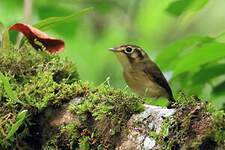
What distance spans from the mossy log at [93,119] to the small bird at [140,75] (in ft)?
4.03

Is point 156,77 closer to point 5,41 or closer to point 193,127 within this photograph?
point 5,41

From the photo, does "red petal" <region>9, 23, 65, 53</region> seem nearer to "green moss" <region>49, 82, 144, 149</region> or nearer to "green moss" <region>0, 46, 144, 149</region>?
"green moss" <region>0, 46, 144, 149</region>

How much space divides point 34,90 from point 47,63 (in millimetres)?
375

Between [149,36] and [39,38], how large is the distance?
4.77 metres

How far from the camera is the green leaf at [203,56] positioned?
9.24 ft

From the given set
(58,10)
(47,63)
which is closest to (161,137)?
(47,63)

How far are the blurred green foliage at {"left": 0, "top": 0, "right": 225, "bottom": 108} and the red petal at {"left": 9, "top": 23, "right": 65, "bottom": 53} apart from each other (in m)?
0.25

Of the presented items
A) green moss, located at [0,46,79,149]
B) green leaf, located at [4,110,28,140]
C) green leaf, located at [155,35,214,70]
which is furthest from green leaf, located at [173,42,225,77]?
green leaf, located at [4,110,28,140]

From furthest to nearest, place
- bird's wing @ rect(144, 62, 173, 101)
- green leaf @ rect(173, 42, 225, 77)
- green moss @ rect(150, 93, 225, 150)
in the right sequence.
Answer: bird's wing @ rect(144, 62, 173, 101) → green leaf @ rect(173, 42, 225, 77) → green moss @ rect(150, 93, 225, 150)

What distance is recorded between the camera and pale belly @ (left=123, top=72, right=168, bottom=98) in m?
3.55

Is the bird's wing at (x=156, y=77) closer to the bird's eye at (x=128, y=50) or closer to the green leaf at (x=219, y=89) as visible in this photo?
the bird's eye at (x=128, y=50)

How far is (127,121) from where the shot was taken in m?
1.80

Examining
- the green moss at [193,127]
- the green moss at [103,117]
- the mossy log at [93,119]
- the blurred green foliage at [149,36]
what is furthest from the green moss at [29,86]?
the green moss at [193,127]

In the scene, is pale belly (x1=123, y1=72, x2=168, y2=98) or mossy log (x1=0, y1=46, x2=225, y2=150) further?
pale belly (x1=123, y1=72, x2=168, y2=98)
